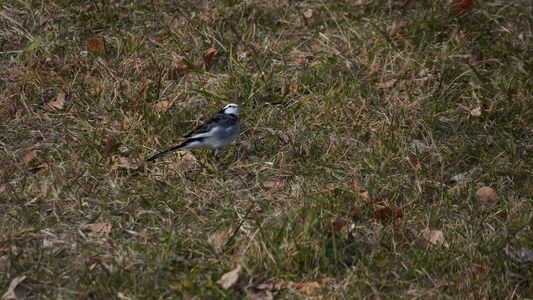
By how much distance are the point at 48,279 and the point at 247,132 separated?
6.90 feet

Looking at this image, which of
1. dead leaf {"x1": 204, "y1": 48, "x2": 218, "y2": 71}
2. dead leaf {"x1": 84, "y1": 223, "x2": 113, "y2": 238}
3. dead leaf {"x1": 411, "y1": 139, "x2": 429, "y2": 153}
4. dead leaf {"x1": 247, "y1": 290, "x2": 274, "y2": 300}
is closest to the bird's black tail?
dead leaf {"x1": 84, "y1": 223, "x2": 113, "y2": 238}

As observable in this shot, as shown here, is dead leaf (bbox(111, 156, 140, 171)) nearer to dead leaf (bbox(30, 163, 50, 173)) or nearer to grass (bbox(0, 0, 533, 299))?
grass (bbox(0, 0, 533, 299))

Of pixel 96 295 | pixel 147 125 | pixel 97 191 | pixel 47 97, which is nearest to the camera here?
pixel 96 295

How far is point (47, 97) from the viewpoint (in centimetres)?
651

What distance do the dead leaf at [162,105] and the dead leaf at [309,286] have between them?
2087mm

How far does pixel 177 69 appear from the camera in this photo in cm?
681

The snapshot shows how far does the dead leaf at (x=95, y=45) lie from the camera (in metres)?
6.87

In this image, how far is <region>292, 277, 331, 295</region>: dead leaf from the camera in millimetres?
4586

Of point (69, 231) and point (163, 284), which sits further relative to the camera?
point (69, 231)

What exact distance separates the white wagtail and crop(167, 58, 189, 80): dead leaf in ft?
2.86

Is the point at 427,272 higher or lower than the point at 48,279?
lower

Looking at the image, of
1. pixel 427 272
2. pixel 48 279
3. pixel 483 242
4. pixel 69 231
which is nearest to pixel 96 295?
pixel 48 279

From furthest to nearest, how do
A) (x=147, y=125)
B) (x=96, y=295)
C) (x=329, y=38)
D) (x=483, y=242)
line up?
(x=329, y=38) < (x=147, y=125) < (x=483, y=242) < (x=96, y=295)

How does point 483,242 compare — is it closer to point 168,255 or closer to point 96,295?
point 168,255
